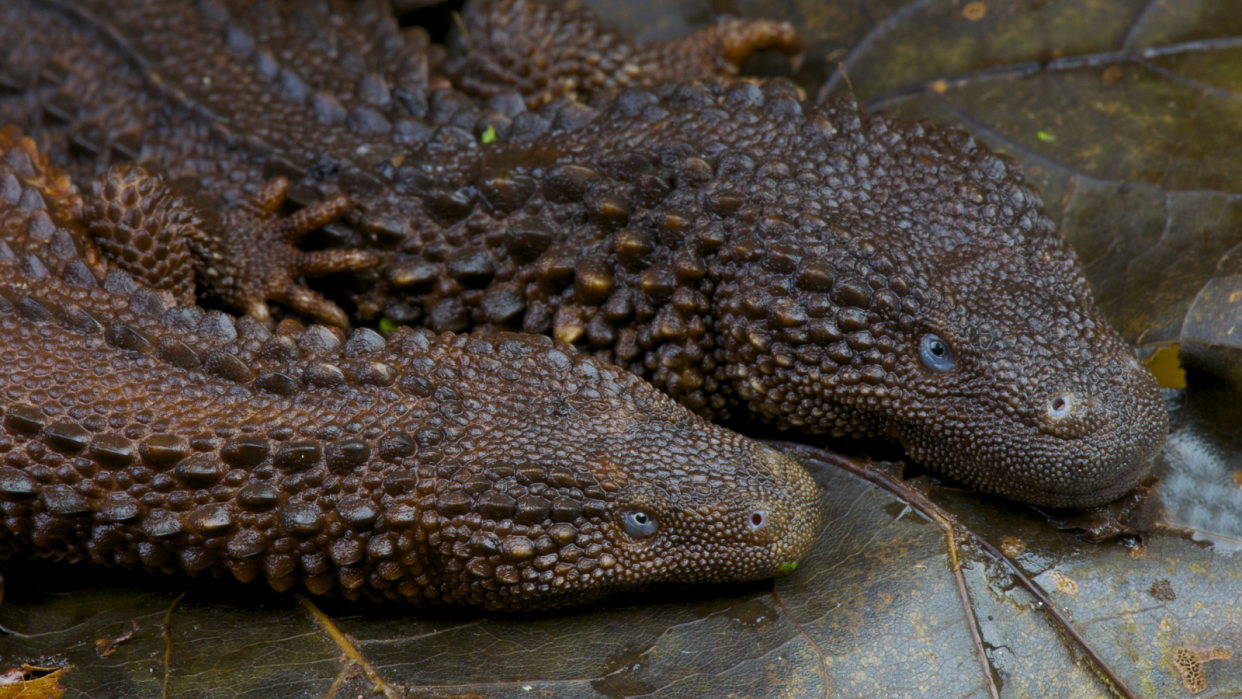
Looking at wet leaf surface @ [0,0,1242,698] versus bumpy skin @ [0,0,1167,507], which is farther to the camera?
bumpy skin @ [0,0,1167,507]

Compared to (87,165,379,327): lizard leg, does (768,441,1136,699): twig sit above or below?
below

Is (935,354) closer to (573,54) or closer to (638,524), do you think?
(638,524)

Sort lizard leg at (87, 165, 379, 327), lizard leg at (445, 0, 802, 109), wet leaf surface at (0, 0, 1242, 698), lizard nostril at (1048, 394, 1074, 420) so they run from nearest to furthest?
wet leaf surface at (0, 0, 1242, 698) < lizard nostril at (1048, 394, 1074, 420) < lizard leg at (87, 165, 379, 327) < lizard leg at (445, 0, 802, 109)

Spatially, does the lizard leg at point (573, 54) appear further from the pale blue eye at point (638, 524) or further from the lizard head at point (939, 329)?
the pale blue eye at point (638, 524)

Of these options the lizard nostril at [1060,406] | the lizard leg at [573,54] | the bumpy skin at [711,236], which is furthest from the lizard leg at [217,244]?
the lizard nostril at [1060,406]

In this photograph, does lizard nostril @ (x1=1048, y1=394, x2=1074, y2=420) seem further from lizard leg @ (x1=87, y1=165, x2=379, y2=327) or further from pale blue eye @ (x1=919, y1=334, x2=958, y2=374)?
lizard leg @ (x1=87, y1=165, x2=379, y2=327)

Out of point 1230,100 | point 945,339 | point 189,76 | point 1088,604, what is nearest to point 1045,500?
point 1088,604

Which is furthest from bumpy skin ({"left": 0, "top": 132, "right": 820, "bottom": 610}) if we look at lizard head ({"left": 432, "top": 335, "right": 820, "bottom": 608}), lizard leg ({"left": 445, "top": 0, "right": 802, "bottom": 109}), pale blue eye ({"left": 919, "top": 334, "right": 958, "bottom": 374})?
lizard leg ({"left": 445, "top": 0, "right": 802, "bottom": 109})
